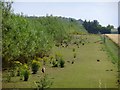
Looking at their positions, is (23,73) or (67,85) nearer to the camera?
(67,85)

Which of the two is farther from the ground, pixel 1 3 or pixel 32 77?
pixel 1 3

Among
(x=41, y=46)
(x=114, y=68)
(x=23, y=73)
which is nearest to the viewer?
(x=23, y=73)

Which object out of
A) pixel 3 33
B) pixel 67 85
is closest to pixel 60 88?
pixel 67 85

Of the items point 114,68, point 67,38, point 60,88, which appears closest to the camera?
point 60,88

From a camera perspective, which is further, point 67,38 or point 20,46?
point 67,38

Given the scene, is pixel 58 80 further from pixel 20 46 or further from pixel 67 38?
pixel 67 38

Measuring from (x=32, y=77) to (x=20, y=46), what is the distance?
3092 millimetres

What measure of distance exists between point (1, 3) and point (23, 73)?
465 centimetres

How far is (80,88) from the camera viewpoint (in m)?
18.7

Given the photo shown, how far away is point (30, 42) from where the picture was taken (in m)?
27.7

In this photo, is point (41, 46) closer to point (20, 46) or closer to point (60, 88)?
point (20, 46)

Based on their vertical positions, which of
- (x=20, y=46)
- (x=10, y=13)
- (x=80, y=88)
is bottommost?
(x=80, y=88)

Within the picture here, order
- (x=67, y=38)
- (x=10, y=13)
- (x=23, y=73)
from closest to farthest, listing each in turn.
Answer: (x=23, y=73)
(x=10, y=13)
(x=67, y=38)

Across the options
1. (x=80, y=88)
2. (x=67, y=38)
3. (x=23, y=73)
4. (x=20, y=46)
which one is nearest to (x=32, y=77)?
(x=23, y=73)
